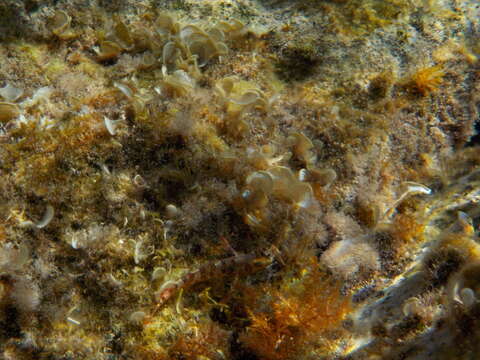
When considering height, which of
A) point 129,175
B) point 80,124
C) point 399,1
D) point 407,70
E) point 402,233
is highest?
point 399,1

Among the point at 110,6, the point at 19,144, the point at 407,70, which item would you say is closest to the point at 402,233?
the point at 407,70

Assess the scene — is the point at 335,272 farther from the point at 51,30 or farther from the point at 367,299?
the point at 51,30

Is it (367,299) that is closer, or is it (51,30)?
(367,299)

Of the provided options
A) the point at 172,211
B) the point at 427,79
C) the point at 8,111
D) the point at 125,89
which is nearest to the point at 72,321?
the point at 172,211

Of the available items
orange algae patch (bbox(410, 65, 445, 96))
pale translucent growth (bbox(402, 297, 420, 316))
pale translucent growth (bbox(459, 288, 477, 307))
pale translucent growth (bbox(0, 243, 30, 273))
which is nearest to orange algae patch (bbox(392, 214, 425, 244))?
pale translucent growth (bbox(402, 297, 420, 316))

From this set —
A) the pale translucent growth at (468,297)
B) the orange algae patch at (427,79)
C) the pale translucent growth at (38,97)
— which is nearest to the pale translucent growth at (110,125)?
the pale translucent growth at (38,97)

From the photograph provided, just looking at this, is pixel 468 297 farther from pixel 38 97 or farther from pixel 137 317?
pixel 38 97

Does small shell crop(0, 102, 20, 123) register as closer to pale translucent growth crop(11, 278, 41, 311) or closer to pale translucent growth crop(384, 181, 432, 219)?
pale translucent growth crop(11, 278, 41, 311)
